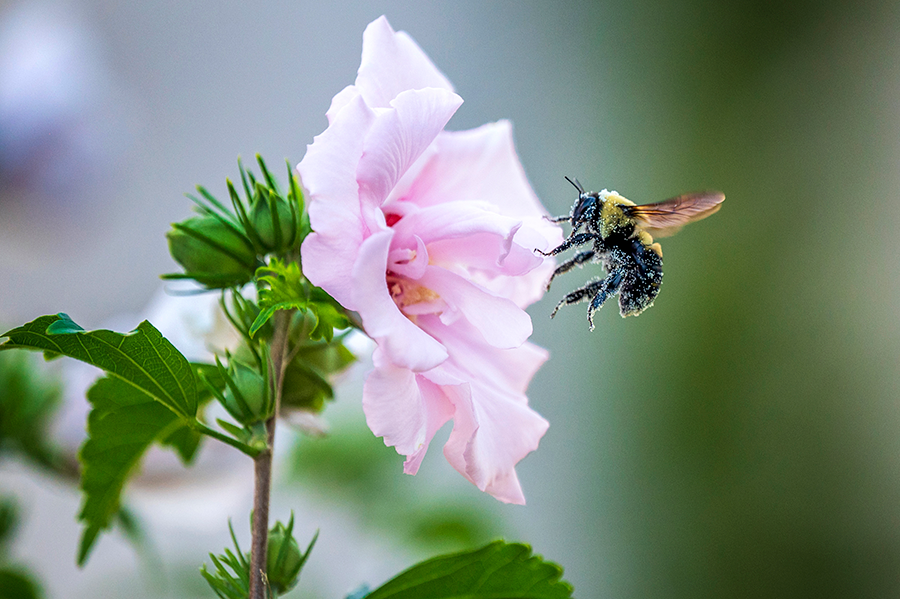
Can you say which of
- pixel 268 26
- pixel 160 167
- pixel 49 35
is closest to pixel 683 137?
pixel 268 26

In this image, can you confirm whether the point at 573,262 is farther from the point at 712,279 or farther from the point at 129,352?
the point at 712,279

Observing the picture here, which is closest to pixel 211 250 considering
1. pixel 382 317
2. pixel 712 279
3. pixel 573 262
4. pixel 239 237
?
pixel 239 237

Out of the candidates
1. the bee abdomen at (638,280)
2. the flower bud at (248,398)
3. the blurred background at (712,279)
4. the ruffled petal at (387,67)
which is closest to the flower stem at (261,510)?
the flower bud at (248,398)

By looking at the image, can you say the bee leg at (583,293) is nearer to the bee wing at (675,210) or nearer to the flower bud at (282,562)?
the bee wing at (675,210)

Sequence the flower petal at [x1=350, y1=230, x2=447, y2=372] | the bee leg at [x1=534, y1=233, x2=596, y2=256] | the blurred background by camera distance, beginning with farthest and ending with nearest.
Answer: the blurred background → the bee leg at [x1=534, y1=233, x2=596, y2=256] → the flower petal at [x1=350, y1=230, x2=447, y2=372]

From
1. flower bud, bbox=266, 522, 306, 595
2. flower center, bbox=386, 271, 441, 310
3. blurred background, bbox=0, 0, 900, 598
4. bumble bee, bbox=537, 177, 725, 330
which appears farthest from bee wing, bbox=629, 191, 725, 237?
blurred background, bbox=0, 0, 900, 598

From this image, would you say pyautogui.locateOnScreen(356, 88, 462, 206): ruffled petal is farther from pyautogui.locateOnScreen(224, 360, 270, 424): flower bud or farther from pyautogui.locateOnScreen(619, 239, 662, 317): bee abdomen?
pyautogui.locateOnScreen(619, 239, 662, 317): bee abdomen

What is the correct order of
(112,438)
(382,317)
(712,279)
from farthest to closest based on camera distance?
(712,279) < (112,438) < (382,317)
